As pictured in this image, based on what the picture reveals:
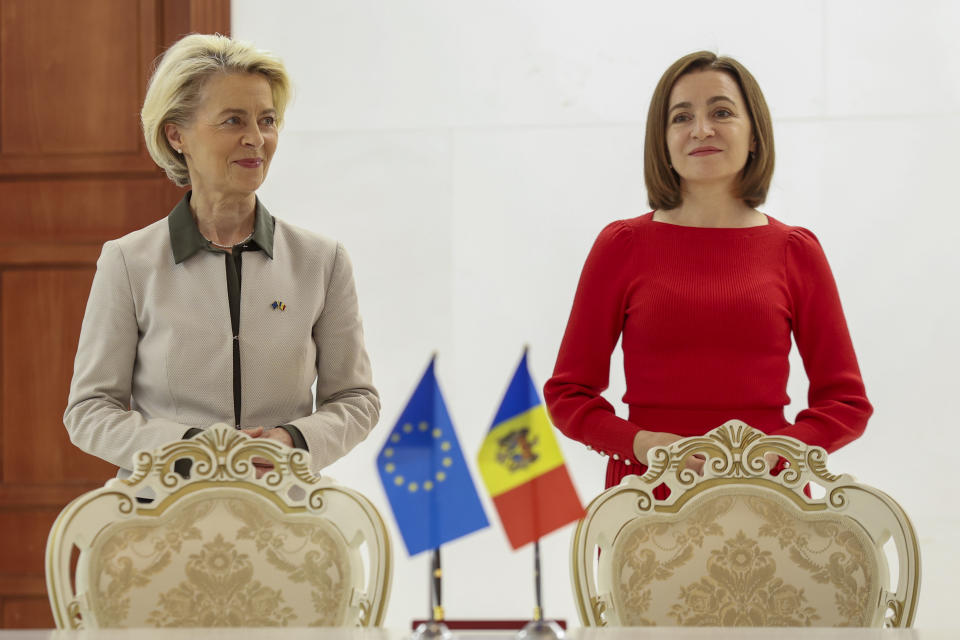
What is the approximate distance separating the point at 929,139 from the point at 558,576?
1813mm

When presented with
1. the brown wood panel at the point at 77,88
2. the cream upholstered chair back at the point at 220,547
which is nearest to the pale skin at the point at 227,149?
the cream upholstered chair back at the point at 220,547

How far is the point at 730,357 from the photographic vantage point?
7.10 ft

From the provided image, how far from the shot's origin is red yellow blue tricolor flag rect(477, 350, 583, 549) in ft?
4.31

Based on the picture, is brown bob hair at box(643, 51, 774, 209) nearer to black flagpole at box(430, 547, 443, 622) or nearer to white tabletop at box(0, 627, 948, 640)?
white tabletop at box(0, 627, 948, 640)

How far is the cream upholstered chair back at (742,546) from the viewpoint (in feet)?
5.60

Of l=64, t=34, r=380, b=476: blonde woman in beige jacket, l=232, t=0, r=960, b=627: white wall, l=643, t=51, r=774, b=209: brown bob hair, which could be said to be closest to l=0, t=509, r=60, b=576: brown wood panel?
l=232, t=0, r=960, b=627: white wall

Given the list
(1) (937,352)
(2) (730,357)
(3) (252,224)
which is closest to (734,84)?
(2) (730,357)

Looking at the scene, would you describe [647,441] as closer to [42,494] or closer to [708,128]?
[708,128]

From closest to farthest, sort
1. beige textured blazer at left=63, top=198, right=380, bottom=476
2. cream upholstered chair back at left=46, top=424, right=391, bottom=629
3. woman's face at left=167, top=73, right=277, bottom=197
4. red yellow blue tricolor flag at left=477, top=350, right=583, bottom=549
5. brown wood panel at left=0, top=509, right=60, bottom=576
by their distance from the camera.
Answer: red yellow blue tricolor flag at left=477, top=350, right=583, bottom=549 → cream upholstered chair back at left=46, top=424, right=391, bottom=629 → beige textured blazer at left=63, top=198, right=380, bottom=476 → woman's face at left=167, top=73, right=277, bottom=197 → brown wood panel at left=0, top=509, right=60, bottom=576

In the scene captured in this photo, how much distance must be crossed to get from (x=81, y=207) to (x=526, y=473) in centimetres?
265

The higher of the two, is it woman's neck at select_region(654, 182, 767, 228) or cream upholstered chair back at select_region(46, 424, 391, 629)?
woman's neck at select_region(654, 182, 767, 228)

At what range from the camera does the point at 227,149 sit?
219 cm

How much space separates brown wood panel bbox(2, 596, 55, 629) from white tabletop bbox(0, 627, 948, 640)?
2.14 m

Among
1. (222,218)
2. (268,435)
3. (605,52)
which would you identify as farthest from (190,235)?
(605,52)
